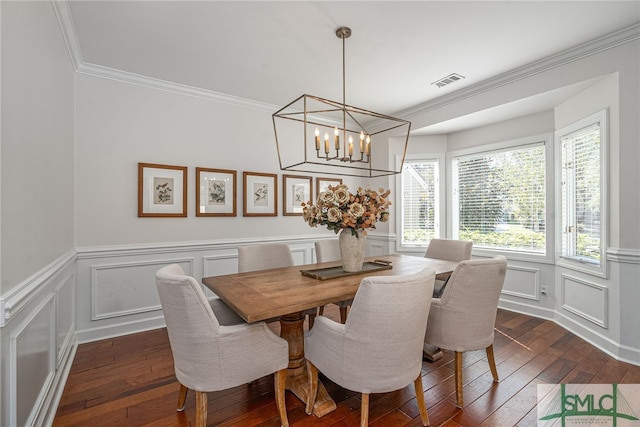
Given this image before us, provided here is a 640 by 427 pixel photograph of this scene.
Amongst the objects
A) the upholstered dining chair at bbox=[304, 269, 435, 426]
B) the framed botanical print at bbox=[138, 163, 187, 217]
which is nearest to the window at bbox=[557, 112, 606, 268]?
the upholstered dining chair at bbox=[304, 269, 435, 426]

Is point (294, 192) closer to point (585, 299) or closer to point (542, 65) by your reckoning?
point (542, 65)

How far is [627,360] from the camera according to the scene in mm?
2453

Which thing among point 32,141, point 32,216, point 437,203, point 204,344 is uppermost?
point 32,141

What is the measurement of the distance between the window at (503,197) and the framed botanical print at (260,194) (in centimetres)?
264

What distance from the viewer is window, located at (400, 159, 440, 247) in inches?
180

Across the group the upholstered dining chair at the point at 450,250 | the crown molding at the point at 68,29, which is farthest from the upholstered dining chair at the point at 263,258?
the crown molding at the point at 68,29

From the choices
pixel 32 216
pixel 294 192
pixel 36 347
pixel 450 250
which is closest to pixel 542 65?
pixel 450 250

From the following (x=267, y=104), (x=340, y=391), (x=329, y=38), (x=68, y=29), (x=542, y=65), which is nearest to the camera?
(x=340, y=391)

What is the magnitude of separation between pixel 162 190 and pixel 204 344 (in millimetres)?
2220

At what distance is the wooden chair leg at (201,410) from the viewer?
61.6 inches

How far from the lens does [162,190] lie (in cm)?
321

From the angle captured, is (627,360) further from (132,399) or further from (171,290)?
(132,399)

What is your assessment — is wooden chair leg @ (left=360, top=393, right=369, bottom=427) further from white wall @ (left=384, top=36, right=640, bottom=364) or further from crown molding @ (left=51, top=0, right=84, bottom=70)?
crown molding @ (left=51, top=0, right=84, bottom=70)

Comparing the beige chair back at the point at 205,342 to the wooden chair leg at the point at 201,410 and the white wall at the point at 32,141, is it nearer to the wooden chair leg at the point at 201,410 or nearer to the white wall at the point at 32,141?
the wooden chair leg at the point at 201,410
